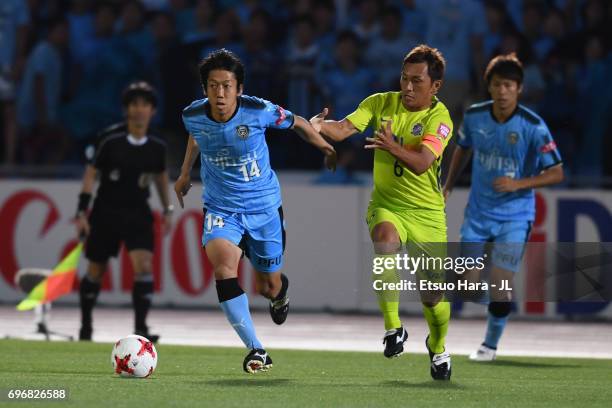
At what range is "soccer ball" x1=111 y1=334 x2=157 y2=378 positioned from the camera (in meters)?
9.77

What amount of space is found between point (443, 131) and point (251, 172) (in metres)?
1.40

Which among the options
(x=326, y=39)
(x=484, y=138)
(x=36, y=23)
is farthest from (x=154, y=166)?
(x=36, y=23)

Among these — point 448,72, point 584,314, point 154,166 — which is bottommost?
point 584,314

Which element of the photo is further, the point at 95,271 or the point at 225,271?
the point at 95,271

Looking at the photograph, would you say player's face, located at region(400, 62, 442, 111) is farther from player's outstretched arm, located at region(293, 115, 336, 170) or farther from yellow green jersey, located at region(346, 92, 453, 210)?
player's outstretched arm, located at region(293, 115, 336, 170)

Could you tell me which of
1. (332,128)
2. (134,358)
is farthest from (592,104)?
(134,358)

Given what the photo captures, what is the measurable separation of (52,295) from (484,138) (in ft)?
15.5

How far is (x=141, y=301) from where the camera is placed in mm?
13844

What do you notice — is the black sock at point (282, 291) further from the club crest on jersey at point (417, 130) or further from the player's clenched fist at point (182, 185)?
the club crest on jersey at point (417, 130)

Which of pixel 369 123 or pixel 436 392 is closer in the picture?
pixel 436 392

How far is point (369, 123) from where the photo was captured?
1021 cm

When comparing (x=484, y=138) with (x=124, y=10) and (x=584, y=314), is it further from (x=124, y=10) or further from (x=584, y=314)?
(x=124, y=10)

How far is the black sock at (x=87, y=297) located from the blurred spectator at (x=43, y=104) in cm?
448

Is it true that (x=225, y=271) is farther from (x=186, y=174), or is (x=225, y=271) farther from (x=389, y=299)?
(x=389, y=299)
